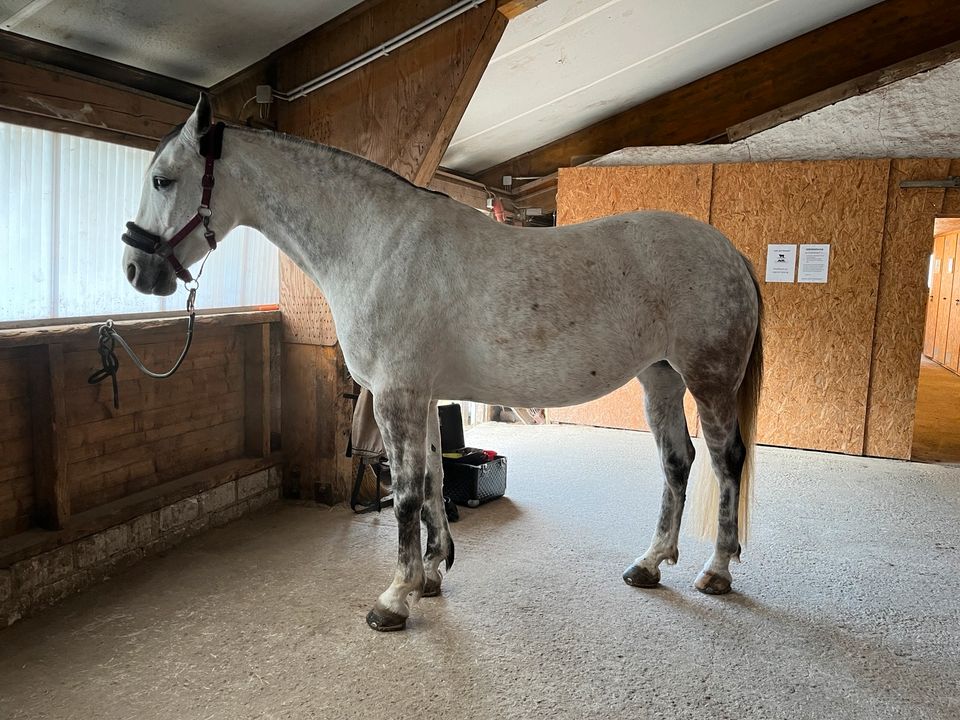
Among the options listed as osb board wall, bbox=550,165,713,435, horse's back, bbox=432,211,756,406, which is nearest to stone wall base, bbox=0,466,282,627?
horse's back, bbox=432,211,756,406

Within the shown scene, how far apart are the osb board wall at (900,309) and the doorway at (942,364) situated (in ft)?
1.13

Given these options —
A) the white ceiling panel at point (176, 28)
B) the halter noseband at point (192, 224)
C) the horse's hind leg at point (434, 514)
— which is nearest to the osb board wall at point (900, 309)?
the horse's hind leg at point (434, 514)

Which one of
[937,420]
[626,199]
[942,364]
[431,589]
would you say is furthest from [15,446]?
[942,364]

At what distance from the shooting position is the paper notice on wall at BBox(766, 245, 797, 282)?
208 inches

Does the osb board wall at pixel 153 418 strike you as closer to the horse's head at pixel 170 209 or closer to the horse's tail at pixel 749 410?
the horse's head at pixel 170 209

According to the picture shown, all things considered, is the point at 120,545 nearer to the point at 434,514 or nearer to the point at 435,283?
the point at 434,514

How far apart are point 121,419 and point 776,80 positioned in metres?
5.39

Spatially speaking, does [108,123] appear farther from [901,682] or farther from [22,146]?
[901,682]

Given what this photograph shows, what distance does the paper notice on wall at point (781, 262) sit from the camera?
5284 mm

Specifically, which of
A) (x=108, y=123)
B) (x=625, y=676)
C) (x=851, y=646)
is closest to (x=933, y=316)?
(x=851, y=646)

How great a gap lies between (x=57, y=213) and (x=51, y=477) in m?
1.05

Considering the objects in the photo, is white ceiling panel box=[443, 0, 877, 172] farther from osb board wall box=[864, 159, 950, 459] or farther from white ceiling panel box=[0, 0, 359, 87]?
osb board wall box=[864, 159, 950, 459]

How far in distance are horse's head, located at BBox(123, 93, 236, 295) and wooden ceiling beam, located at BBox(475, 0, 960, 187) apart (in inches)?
174

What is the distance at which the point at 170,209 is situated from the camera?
7.56 ft
